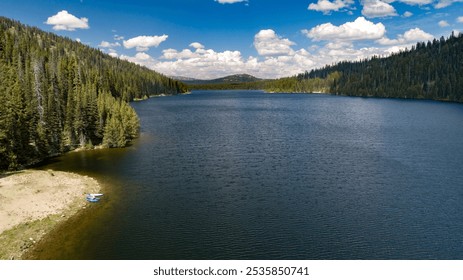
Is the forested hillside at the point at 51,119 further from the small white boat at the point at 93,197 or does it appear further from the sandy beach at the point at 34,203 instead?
the small white boat at the point at 93,197

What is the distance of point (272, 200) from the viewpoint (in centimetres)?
4644

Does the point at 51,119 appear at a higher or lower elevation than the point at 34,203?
higher

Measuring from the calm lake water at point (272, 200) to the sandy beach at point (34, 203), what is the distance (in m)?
2.28

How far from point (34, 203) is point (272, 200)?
31364mm

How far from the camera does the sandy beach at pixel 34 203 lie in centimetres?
3434

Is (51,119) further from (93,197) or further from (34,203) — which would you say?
(93,197)

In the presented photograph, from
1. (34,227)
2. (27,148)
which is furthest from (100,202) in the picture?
(27,148)

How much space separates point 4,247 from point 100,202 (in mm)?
13727

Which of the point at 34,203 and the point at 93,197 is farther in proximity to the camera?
the point at 93,197

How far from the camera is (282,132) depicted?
10150 cm

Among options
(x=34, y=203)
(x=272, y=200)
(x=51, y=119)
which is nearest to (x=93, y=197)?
(x=34, y=203)

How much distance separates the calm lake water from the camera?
33688 mm

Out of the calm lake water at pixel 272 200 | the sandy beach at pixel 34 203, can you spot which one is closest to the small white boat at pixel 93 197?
the sandy beach at pixel 34 203
